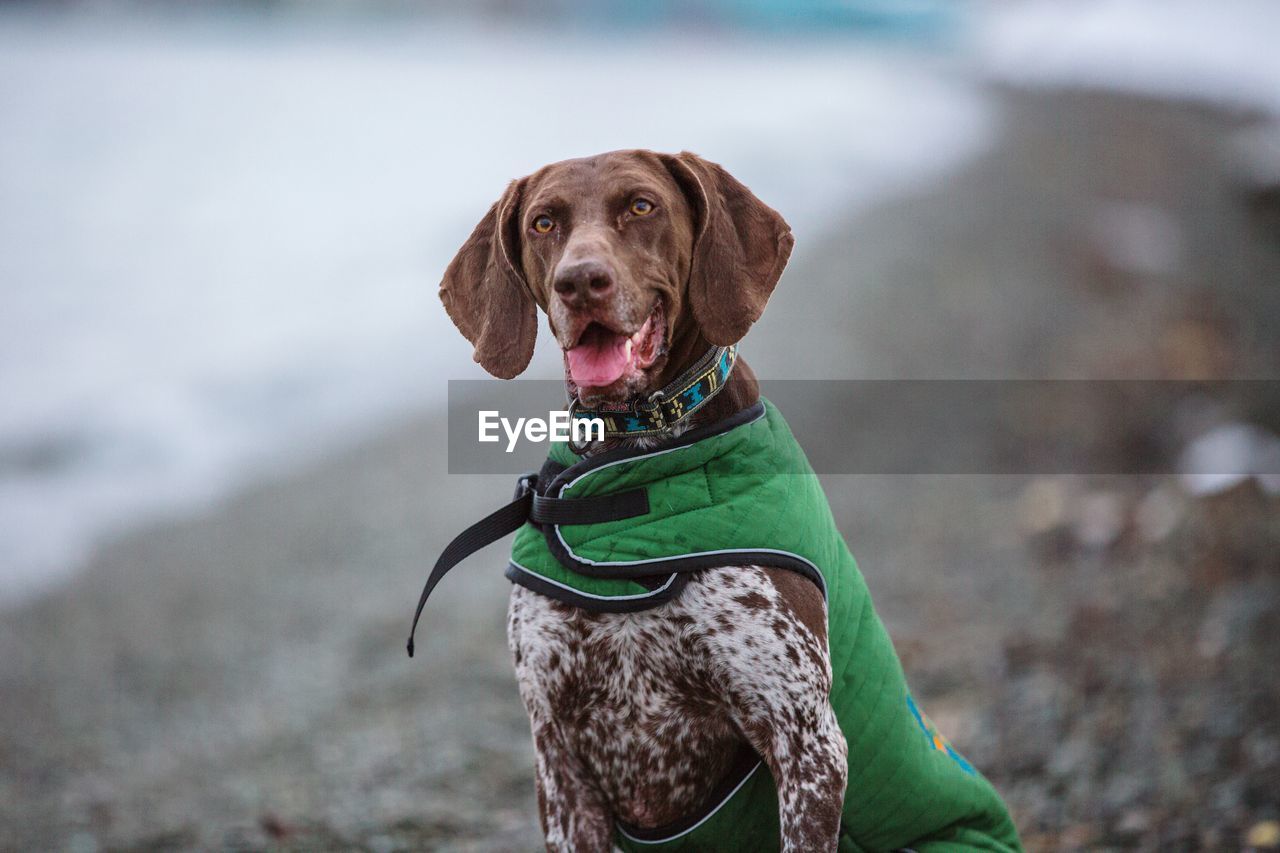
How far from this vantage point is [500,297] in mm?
2615

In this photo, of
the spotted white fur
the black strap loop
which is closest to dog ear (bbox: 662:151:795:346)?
the black strap loop

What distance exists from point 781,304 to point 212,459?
4.56m

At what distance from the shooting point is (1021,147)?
47.0 ft

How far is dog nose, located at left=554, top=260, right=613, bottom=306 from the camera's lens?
7.37ft

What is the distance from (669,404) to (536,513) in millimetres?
385

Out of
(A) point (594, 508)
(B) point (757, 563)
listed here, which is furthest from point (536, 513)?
(B) point (757, 563)

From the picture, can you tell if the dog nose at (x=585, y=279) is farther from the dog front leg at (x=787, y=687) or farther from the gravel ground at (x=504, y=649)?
the gravel ground at (x=504, y=649)

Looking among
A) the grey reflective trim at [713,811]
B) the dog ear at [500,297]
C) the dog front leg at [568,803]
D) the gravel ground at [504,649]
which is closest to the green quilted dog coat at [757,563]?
Answer: the grey reflective trim at [713,811]

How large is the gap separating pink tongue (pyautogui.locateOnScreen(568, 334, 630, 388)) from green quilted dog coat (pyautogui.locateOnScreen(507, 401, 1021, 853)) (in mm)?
173

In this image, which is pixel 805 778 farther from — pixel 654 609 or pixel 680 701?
pixel 654 609

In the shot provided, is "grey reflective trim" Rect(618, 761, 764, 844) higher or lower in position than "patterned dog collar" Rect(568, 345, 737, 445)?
lower

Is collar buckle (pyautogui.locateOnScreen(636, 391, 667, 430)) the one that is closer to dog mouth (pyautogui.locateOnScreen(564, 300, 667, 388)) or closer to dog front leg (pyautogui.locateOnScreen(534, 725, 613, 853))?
dog mouth (pyautogui.locateOnScreen(564, 300, 667, 388))

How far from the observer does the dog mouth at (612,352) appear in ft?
7.73

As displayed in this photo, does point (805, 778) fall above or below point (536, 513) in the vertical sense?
below
